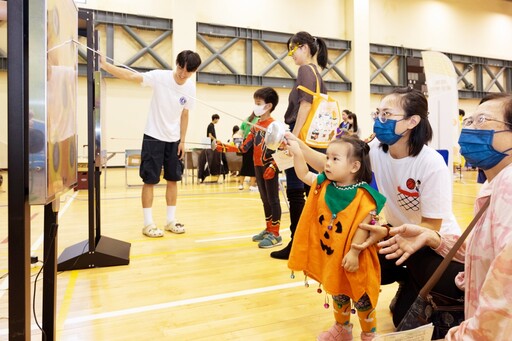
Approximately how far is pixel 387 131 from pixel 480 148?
66 centimetres

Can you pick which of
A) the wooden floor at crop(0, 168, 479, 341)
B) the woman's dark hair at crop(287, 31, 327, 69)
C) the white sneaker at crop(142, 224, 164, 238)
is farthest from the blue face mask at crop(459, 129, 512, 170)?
the white sneaker at crop(142, 224, 164, 238)

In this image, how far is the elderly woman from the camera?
2.27ft

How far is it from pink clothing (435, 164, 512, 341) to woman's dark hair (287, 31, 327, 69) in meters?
1.98

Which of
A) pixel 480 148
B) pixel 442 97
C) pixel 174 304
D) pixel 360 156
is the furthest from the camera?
pixel 442 97

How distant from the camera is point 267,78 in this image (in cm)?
1218

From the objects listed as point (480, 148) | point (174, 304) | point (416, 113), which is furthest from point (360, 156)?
point (174, 304)

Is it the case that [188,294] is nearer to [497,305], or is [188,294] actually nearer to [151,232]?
[151,232]

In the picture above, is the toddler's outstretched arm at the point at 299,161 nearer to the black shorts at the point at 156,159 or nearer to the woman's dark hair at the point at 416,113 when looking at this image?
the woman's dark hair at the point at 416,113

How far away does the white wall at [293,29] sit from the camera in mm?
10945

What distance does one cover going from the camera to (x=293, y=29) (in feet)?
41.3

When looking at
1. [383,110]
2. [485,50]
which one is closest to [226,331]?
[383,110]

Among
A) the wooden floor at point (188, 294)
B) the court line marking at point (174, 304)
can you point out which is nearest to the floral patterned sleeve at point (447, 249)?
the wooden floor at point (188, 294)

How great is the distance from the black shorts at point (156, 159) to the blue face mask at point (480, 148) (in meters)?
2.66

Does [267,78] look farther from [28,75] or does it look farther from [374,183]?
[28,75]
